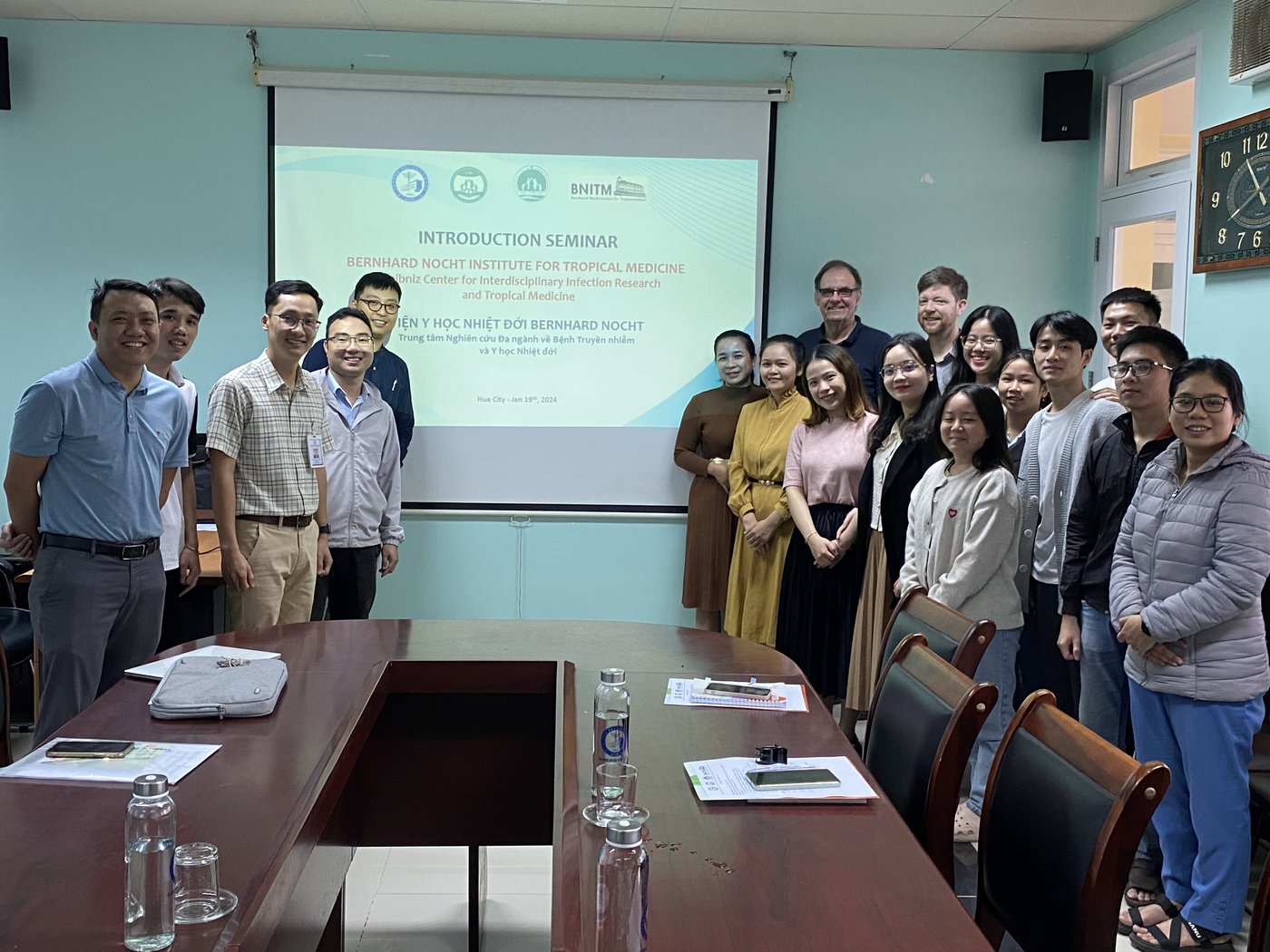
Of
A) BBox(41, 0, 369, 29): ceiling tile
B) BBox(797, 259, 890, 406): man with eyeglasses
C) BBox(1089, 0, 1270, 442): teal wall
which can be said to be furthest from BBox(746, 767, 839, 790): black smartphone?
BBox(41, 0, 369, 29): ceiling tile

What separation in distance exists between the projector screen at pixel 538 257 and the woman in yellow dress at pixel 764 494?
2.18 ft

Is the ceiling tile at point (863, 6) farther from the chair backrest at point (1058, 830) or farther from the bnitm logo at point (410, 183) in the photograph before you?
the chair backrest at point (1058, 830)

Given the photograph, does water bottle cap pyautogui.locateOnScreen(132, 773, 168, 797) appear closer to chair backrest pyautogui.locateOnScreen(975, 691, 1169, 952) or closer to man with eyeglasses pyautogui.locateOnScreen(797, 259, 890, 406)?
chair backrest pyautogui.locateOnScreen(975, 691, 1169, 952)

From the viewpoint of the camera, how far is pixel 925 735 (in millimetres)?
2105

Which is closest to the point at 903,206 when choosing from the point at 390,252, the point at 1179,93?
the point at 1179,93

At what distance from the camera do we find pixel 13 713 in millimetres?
4297

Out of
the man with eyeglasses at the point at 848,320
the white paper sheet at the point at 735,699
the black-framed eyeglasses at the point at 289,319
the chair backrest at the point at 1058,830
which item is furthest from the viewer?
the man with eyeglasses at the point at 848,320

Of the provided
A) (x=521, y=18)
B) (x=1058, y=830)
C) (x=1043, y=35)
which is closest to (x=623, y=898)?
(x=1058, y=830)

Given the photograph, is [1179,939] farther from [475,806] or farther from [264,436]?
[264,436]

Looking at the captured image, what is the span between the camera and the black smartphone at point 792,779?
6.05 feet

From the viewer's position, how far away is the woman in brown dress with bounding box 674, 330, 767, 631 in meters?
4.92

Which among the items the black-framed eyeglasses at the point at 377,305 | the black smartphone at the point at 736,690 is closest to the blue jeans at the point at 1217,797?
the black smartphone at the point at 736,690

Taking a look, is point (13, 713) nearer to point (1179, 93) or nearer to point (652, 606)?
point (652, 606)

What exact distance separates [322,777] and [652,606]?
3481 millimetres
